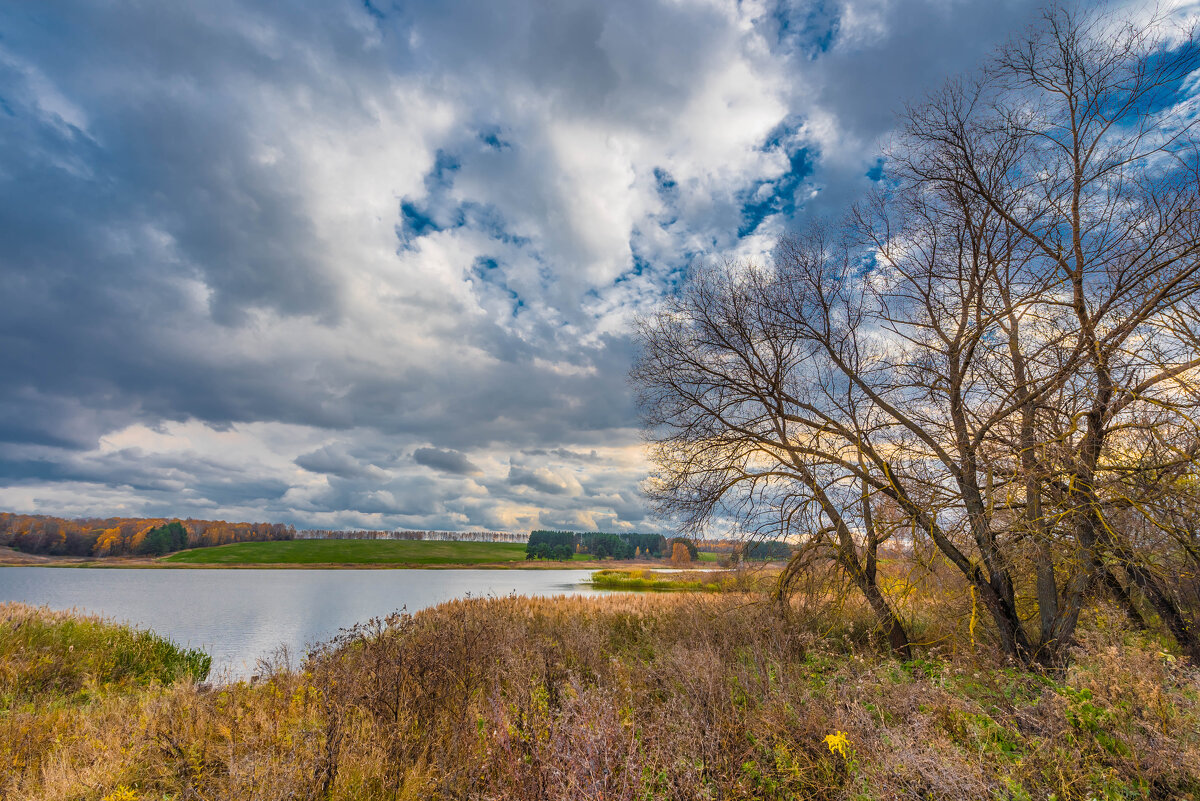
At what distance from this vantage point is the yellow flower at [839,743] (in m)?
4.16

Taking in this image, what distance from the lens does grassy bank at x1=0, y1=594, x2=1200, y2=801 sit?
3951 mm

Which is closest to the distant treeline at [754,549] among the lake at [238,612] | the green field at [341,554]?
the lake at [238,612]

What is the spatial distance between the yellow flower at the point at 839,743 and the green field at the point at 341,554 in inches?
4215

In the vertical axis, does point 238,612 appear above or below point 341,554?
above

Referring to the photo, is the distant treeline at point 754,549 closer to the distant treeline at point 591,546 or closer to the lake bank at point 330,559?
the lake bank at point 330,559

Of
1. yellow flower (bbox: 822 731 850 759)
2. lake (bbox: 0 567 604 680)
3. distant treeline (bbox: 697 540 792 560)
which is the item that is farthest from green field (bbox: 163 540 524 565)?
yellow flower (bbox: 822 731 850 759)

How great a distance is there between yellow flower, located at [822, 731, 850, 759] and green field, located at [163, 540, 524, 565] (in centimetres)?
10707

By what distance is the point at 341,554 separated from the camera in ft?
371

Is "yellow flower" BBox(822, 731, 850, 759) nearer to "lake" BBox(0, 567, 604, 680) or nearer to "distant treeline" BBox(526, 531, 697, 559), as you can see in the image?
"lake" BBox(0, 567, 604, 680)

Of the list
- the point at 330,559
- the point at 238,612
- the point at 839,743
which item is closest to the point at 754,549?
the point at 839,743

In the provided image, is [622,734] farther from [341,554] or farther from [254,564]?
[341,554]

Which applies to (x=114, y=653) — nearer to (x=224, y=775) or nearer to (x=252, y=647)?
(x=252, y=647)

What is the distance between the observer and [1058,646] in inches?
322

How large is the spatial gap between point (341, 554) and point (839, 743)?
12771cm
